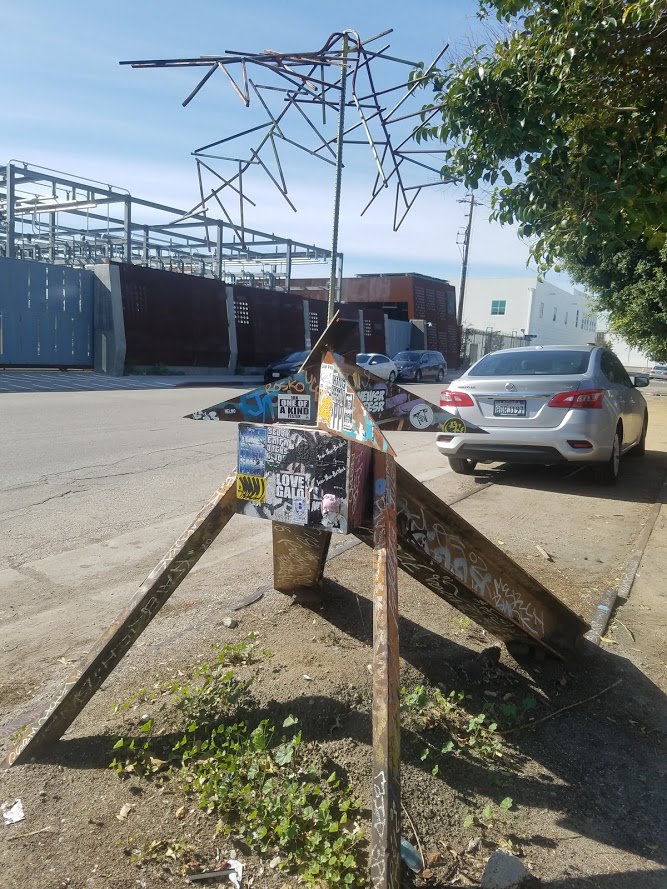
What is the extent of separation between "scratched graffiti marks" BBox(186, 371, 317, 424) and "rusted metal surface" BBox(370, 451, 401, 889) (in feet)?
1.49

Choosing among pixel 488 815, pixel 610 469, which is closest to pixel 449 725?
pixel 488 815

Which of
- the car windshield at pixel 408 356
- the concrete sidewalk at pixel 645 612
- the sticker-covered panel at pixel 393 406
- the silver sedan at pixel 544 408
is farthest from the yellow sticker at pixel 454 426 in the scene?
the car windshield at pixel 408 356

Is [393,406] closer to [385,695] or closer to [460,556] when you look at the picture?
[460,556]

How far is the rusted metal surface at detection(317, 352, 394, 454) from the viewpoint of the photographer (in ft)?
7.57

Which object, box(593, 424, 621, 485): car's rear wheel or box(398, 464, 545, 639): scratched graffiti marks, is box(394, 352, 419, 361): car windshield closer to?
box(593, 424, 621, 485): car's rear wheel

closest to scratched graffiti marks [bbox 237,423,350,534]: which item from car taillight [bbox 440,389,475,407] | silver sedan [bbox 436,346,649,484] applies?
silver sedan [bbox 436,346,649,484]

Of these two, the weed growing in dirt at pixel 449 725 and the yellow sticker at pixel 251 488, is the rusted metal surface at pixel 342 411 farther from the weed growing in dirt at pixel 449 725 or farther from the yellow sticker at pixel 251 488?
the weed growing in dirt at pixel 449 725

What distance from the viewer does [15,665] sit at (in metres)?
3.42

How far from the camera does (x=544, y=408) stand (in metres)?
7.46

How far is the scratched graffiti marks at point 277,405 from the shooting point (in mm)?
2887

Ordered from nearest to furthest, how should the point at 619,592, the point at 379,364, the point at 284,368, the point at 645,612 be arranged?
the point at 645,612 → the point at 619,592 → the point at 284,368 → the point at 379,364

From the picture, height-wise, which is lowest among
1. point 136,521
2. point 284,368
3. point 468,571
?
point 136,521

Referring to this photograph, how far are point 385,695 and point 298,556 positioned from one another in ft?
5.65

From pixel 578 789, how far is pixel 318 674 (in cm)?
116
